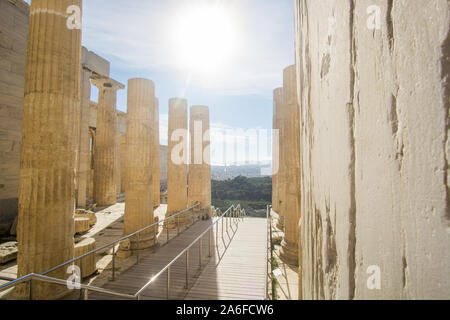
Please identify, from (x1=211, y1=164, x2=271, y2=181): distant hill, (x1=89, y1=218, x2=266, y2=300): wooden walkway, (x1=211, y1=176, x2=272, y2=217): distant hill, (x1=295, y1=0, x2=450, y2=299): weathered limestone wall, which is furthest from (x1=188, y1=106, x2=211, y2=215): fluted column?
(x1=211, y1=164, x2=271, y2=181): distant hill

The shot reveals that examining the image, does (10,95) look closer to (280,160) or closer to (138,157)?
(138,157)

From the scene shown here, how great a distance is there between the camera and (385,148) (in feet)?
2.09

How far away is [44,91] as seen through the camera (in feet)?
18.2

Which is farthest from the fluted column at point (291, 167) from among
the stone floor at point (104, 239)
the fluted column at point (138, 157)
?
the fluted column at point (138, 157)

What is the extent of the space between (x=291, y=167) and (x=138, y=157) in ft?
20.5

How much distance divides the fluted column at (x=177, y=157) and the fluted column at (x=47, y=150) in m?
8.40

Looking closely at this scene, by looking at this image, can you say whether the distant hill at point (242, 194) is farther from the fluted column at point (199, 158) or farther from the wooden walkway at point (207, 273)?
the wooden walkway at point (207, 273)

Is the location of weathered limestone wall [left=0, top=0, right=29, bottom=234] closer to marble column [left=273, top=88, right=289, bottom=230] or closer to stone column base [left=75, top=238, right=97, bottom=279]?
stone column base [left=75, top=238, right=97, bottom=279]

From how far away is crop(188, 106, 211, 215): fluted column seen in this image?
52.5ft

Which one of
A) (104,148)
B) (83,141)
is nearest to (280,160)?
(104,148)

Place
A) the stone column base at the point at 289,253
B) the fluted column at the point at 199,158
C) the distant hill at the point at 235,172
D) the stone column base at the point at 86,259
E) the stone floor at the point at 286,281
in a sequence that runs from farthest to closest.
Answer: the distant hill at the point at 235,172, the fluted column at the point at 199,158, the stone column base at the point at 289,253, the stone column base at the point at 86,259, the stone floor at the point at 286,281

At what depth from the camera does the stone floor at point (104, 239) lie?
7.01 m

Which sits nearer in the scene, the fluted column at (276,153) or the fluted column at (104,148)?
the fluted column at (276,153)

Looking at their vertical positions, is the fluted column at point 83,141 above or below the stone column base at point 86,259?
above
